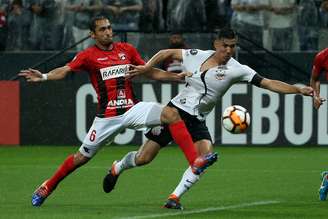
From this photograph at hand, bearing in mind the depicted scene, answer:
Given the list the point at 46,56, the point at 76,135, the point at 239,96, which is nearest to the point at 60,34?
the point at 46,56

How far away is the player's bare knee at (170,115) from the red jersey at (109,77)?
0.69m

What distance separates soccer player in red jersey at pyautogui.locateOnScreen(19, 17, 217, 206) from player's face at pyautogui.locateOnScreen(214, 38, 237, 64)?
505 millimetres

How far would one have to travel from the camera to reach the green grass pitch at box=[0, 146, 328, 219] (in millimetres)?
11961

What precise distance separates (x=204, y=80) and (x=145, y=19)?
11.2m

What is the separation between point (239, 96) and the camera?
2206 centimetres

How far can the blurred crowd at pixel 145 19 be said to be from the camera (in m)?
22.5

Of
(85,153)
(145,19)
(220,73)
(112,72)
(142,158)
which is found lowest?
(145,19)

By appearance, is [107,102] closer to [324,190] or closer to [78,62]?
[78,62]

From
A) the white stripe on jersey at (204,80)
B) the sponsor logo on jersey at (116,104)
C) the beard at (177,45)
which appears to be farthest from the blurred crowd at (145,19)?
the white stripe on jersey at (204,80)

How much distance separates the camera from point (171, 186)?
15.2 meters

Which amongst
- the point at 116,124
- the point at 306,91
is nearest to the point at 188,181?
the point at 116,124

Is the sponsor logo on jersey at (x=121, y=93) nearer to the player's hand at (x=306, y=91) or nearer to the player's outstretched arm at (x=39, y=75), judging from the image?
the player's outstretched arm at (x=39, y=75)

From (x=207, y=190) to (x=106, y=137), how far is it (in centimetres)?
218

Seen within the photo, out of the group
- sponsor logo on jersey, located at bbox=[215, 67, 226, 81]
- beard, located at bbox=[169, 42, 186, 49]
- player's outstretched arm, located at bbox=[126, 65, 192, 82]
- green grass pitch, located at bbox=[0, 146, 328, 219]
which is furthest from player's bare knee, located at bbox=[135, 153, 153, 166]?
beard, located at bbox=[169, 42, 186, 49]
